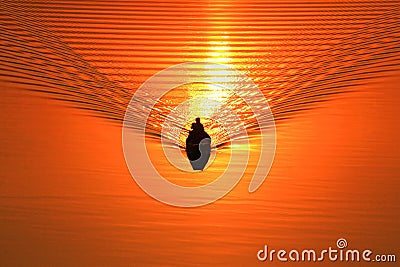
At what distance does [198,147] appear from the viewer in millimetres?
2482

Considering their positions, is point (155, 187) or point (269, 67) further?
point (269, 67)

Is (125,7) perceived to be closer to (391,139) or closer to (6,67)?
(6,67)

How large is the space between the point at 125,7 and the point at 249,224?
0.95 m

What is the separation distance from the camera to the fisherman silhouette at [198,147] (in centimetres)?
246

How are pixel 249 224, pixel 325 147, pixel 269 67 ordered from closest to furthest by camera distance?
1. pixel 249 224
2. pixel 325 147
3. pixel 269 67

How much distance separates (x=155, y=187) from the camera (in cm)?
239

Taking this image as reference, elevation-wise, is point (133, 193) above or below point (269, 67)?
below

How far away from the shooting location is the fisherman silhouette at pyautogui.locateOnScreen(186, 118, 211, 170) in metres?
2.46

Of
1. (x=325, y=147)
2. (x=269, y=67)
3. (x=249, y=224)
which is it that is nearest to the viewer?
(x=249, y=224)

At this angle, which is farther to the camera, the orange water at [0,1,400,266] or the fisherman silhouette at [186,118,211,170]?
the fisherman silhouette at [186,118,211,170]

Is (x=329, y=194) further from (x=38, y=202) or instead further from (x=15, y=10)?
(x=15, y=10)

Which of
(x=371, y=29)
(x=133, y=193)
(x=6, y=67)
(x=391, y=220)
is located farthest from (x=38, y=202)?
(x=371, y=29)

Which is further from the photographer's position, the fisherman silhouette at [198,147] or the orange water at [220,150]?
the fisherman silhouette at [198,147]

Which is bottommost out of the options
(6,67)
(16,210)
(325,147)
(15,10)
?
(16,210)
